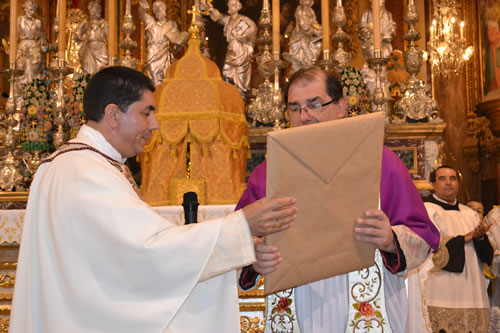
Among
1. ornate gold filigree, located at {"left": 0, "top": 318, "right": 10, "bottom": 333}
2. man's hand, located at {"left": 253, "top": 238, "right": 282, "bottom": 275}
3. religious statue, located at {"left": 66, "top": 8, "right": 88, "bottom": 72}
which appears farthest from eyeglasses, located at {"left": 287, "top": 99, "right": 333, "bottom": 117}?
religious statue, located at {"left": 66, "top": 8, "right": 88, "bottom": 72}

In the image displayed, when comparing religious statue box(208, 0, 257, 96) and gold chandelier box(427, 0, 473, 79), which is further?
gold chandelier box(427, 0, 473, 79)

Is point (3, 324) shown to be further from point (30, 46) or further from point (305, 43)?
point (305, 43)

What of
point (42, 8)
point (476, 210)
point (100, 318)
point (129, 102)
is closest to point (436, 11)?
point (476, 210)

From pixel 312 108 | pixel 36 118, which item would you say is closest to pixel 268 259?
pixel 312 108

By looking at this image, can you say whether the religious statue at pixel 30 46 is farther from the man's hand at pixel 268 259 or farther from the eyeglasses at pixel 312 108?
the man's hand at pixel 268 259

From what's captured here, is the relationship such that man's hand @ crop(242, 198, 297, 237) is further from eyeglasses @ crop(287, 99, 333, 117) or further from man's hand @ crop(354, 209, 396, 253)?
eyeglasses @ crop(287, 99, 333, 117)

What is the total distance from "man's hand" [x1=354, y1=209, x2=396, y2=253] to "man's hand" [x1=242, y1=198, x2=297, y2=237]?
0.28 metres

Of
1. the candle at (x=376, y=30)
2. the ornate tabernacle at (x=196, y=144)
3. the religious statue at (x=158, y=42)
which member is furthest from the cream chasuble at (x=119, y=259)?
the religious statue at (x=158, y=42)

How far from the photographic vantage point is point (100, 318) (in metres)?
2.20

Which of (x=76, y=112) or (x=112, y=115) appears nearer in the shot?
(x=112, y=115)

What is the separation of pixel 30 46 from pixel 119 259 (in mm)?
5334

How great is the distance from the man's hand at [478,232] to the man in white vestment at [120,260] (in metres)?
4.43

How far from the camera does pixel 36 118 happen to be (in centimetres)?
607

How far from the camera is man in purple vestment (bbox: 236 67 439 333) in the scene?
2541mm
